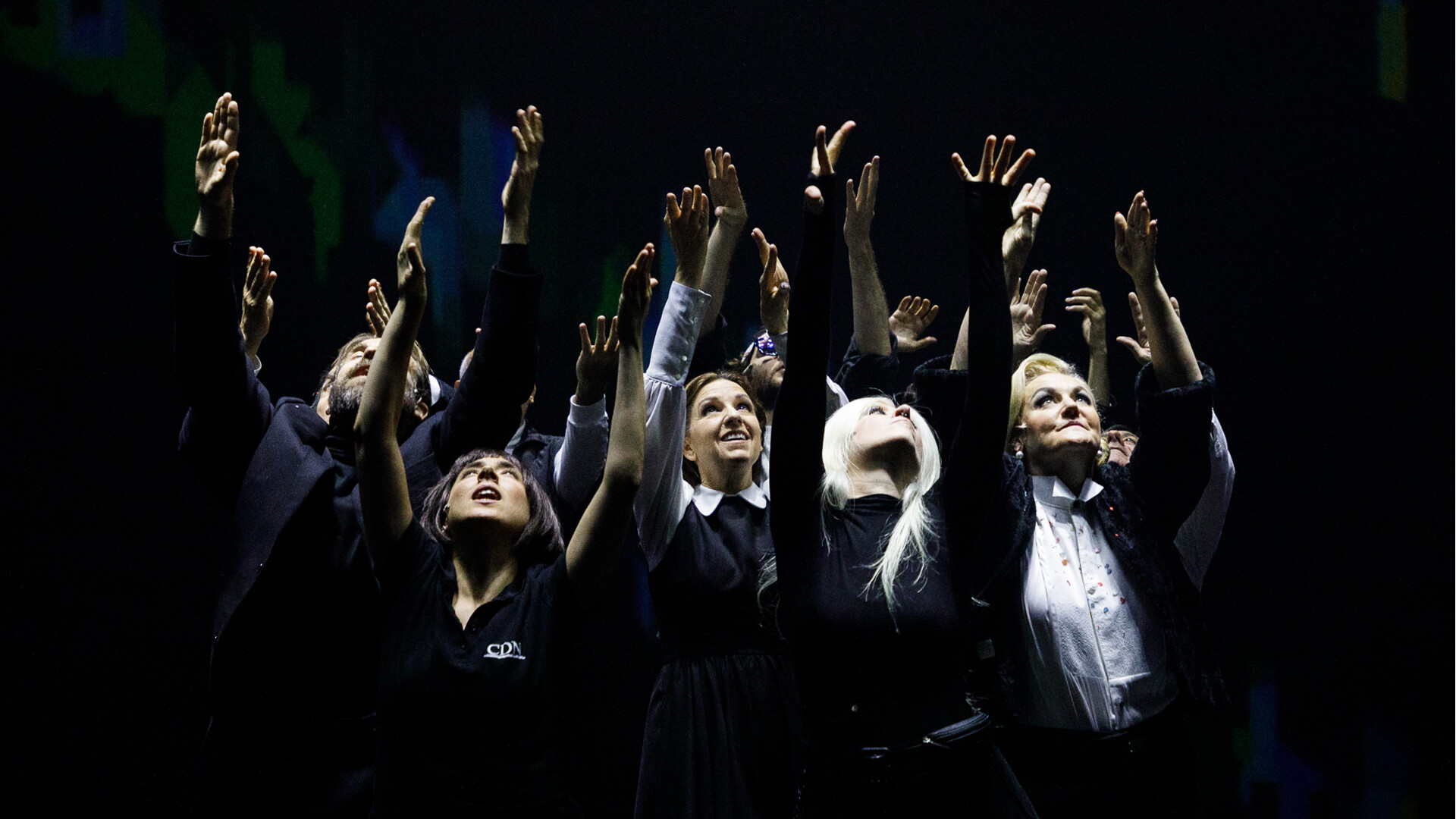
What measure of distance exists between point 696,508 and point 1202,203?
1.71 m

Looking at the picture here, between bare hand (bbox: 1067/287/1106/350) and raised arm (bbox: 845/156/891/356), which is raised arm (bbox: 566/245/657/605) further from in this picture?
bare hand (bbox: 1067/287/1106/350)

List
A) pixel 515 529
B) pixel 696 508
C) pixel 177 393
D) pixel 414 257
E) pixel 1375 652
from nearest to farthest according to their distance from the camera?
pixel 414 257 → pixel 515 529 → pixel 696 508 → pixel 177 393 → pixel 1375 652

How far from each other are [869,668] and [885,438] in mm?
365

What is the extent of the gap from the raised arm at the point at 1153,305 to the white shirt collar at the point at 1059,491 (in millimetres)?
193

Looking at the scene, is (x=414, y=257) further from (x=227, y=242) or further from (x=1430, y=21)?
(x=1430, y=21)

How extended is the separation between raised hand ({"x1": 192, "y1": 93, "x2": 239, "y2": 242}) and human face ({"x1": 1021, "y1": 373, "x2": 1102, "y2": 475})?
49.3 inches

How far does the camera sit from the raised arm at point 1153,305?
1.66 m

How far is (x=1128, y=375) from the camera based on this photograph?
9.21ft

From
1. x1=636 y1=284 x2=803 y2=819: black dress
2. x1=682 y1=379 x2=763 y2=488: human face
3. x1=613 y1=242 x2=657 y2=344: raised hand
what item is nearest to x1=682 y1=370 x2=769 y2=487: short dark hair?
x1=682 y1=379 x2=763 y2=488: human face

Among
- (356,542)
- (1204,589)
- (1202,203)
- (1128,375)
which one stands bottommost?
(1204,589)

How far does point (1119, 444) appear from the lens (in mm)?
2273

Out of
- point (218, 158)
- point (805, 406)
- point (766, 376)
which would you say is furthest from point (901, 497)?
point (218, 158)

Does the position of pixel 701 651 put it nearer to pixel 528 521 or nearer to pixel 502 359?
pixel 528 521

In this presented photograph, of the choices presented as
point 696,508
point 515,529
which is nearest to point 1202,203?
point 696,508
